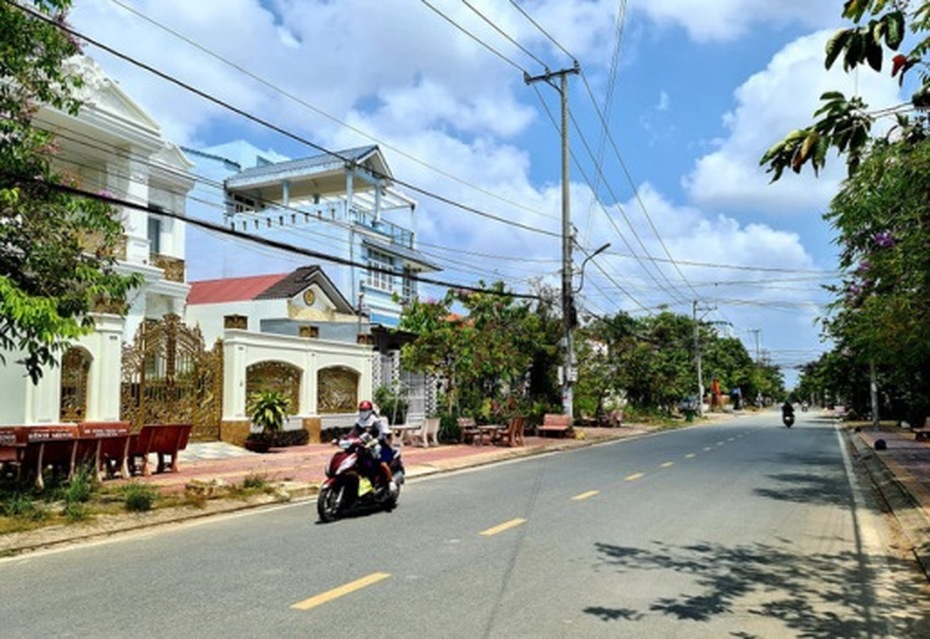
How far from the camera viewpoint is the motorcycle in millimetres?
9602

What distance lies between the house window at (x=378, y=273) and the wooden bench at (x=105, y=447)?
2385 centimetres

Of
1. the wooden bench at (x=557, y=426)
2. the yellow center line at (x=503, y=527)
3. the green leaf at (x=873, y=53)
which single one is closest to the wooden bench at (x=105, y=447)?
the yellow center line at (x=503, y=527)

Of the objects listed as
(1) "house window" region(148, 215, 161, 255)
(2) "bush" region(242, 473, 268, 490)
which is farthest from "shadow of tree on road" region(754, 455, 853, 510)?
(1) "house window" region(148, 215, 161, 255)

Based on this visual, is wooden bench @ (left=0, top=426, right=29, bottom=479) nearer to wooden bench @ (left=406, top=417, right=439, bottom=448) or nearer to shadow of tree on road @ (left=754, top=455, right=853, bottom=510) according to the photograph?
shadow of tree on road @ (left=754, top=455, right=853, bottom=510)

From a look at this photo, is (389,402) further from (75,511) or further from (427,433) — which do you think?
(75,511)

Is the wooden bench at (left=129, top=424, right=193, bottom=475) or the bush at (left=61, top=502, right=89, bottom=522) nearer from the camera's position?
the bush at (left=61, top=502, right=89, bottom=522)

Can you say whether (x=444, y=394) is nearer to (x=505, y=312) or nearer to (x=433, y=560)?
(x=505, y=312)

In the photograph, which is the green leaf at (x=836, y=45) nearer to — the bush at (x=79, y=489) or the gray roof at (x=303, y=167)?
the bush at (x=79, y=489)

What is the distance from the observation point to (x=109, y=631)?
200 inches

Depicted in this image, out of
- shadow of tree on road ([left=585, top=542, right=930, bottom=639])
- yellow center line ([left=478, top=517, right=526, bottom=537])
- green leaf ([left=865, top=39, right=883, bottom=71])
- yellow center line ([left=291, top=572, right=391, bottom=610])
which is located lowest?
shadow of tree on road ([left=585, top=542, right=930, bottom=639])

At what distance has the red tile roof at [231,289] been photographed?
32656mm

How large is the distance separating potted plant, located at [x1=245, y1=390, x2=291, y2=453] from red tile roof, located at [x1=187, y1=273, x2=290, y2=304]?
44.0 feet

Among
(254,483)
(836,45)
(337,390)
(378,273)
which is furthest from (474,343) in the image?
(836,45)

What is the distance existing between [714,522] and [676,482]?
14.0 ft
